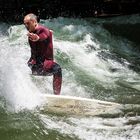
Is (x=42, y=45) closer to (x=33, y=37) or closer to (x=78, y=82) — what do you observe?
(x=33, y=37)

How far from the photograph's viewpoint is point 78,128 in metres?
→ 7.61

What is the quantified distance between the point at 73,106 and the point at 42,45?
4.33ft

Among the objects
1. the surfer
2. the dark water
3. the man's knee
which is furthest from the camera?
the man's knee

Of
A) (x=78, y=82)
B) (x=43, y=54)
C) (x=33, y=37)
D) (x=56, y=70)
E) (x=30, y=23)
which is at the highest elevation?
(x=30, y=23)

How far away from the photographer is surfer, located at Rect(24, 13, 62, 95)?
26.3ft

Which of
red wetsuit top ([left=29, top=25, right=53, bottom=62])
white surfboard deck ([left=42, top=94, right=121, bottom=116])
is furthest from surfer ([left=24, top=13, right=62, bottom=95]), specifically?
white surfboard deck ([left=42, top=94, right=121, bottom=116])

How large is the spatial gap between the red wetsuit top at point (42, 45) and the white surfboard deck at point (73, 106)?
77cm

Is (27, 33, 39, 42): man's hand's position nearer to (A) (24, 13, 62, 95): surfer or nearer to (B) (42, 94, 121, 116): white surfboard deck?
(A) (24, 13, 62, 95): surfer

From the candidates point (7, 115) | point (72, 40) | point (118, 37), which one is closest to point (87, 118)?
point (7, 115)

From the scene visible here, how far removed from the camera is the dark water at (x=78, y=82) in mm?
7531

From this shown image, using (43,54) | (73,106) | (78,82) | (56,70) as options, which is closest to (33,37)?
(43,54)

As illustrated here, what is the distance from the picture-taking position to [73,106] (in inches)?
331

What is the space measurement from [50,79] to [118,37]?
5909 mm

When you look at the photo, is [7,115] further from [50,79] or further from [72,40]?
[72,40]
